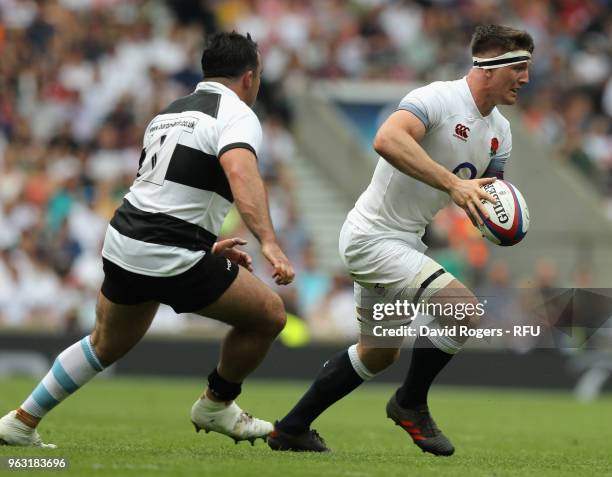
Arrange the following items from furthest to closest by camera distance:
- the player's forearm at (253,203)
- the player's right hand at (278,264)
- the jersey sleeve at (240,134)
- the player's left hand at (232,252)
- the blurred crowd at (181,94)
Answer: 1. the blurred crowd at (181,94)
2. the player's left hand at (232,252)
3. the jersey sleeve at (240,134)
4. the player's forearm at (253,203)
5. the player's right hand at (278,264)

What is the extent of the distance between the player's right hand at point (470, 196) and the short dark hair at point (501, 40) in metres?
0.97

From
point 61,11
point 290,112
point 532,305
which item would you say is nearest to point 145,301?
point 532,305

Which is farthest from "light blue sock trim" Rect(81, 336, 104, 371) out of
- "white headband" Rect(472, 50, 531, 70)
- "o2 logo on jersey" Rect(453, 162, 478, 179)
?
"white headband" Rect(472, 50, 531, 70)

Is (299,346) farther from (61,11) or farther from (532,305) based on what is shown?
(61,11)

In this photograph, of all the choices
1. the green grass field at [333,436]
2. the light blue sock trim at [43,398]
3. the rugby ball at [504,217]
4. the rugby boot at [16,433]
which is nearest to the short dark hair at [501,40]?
the rugby ball at [504,217]

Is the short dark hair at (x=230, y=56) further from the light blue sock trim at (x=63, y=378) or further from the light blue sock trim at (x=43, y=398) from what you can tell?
the light blue sock trim at (x=43, y=398)

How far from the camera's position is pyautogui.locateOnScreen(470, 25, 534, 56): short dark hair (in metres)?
7.96

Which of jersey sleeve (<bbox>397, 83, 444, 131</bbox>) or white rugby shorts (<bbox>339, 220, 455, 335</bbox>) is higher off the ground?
jersey sleeve (<bbox>397, 83, 444, 131</bbox>)

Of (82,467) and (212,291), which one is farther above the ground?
(212,291)

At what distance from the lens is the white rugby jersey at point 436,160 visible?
7.91 metres

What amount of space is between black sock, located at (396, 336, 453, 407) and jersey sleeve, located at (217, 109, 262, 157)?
160cm

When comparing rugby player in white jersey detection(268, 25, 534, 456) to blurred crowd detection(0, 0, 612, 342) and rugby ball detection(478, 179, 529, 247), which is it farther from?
blurred crowd detection(0, 0, 612, 342)

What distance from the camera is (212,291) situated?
7477mm

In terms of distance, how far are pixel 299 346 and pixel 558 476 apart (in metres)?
10.6
